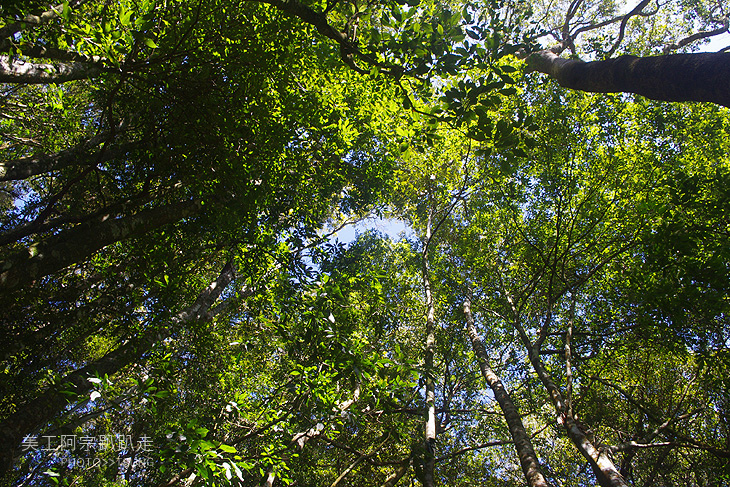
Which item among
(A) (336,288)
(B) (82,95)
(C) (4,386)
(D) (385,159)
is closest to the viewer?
(A) (336,288)

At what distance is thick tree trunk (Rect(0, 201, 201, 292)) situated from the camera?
3.37 meters

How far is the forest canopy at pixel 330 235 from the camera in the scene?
11.5 feet

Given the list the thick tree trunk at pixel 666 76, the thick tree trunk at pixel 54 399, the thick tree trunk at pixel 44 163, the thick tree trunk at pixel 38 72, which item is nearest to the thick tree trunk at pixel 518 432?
the thick tree trunk at pixel 666 76

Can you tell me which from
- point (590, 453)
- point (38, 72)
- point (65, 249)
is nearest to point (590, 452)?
point (590, 453)

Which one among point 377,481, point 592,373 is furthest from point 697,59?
point 377,481

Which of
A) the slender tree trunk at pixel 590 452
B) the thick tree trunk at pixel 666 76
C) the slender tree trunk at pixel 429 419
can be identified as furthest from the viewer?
the slender tree trunk at pixel 429 419

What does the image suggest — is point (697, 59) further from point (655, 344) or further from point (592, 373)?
point (592, 373)

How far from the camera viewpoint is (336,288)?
3857 mm

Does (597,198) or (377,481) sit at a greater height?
(597,198)

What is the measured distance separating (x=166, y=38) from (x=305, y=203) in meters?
2.97

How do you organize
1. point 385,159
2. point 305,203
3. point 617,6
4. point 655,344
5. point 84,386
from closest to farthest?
point 84,386 → point 305,203 → point 655,344 → point 385,159 → point 617,6

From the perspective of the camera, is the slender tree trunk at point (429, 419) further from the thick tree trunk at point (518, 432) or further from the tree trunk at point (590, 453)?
the tree trunk at point (590, 453)

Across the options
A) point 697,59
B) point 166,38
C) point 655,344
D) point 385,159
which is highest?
point 385,159

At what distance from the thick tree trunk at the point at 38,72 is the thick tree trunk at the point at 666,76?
6155mm
